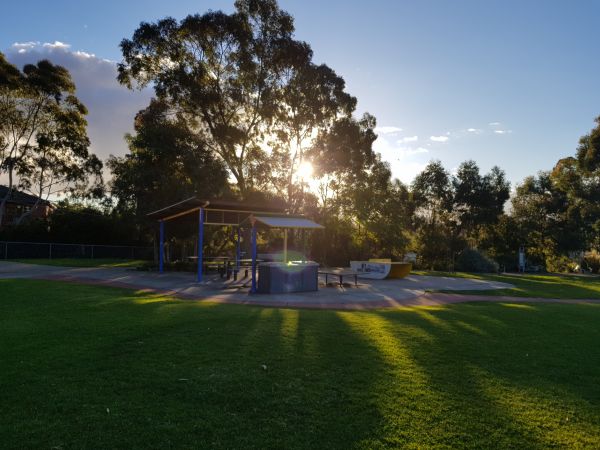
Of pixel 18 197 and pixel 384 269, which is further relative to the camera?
pixel 18 197

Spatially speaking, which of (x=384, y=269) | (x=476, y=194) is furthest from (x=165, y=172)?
(x=476, y=194)

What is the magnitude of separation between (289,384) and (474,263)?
3139 centimetres

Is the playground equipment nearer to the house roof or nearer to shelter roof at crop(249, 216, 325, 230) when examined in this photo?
shelter roof at crop(249, 216, 325, 230)

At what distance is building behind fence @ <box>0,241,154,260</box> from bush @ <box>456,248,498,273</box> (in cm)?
2668

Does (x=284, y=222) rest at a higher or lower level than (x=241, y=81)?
lower

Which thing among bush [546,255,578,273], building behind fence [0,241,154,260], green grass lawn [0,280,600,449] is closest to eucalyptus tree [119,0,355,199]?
building behind fence [0,241,154,260]

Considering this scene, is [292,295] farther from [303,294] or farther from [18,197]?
[18,197]

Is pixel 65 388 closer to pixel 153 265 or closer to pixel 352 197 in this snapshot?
pixel 153 265

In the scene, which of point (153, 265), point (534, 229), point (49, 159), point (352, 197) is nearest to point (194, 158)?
point (153, 265)

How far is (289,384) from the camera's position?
4676mm

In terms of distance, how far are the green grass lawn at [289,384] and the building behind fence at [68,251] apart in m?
28.6

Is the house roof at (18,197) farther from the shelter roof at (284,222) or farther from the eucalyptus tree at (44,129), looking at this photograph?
the shelter roof at (284,222)

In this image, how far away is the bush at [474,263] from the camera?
107 feet

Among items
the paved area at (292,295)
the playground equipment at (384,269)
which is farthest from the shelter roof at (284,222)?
the playground equipment at (384,269)
